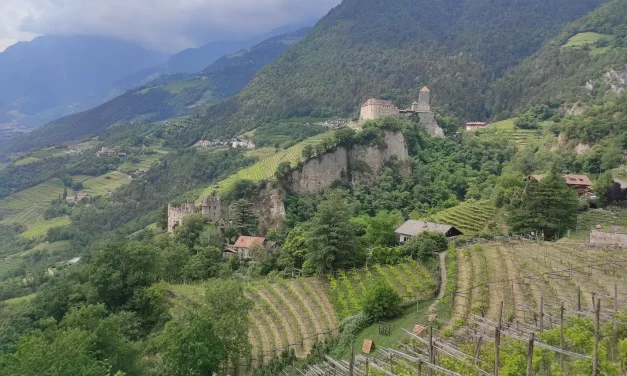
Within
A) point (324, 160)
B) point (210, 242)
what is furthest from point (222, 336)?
point (324, 160)

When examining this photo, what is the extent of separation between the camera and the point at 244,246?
1892 inches

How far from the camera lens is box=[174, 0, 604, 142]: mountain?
138 meters

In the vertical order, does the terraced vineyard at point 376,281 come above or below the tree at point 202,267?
above

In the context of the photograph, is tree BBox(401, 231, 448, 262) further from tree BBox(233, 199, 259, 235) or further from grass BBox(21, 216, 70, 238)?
grass BBox(21, 216, 70, 238)

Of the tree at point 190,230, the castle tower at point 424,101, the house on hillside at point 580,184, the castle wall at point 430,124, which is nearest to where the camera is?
the house on hillside at point 580,184

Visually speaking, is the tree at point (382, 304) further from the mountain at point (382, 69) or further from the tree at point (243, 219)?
the mountain at point (382, 69)

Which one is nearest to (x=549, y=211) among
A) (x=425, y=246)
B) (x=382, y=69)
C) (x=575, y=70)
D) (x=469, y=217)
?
(x=469, y=217)

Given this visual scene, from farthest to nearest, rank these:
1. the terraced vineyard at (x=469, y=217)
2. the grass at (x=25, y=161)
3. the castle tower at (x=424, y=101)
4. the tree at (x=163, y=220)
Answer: the grass at (x=25, y=161) < the castle tower at (x=424, y=101) < the tree at (x=163, y=220) < the terraced vineyard at (x=469, y=217)

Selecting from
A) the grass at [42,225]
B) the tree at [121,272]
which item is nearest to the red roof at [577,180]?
the tree at [121,272]

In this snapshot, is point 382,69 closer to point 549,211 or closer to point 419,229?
point 419,229

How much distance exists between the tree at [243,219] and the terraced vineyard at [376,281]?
2380cm

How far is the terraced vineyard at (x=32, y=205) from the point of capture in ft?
310

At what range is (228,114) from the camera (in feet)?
488

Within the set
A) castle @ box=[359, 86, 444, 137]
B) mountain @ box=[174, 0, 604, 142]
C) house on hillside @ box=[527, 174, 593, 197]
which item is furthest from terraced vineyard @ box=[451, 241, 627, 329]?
mountain @ box=[174, 0, 604, 142]
